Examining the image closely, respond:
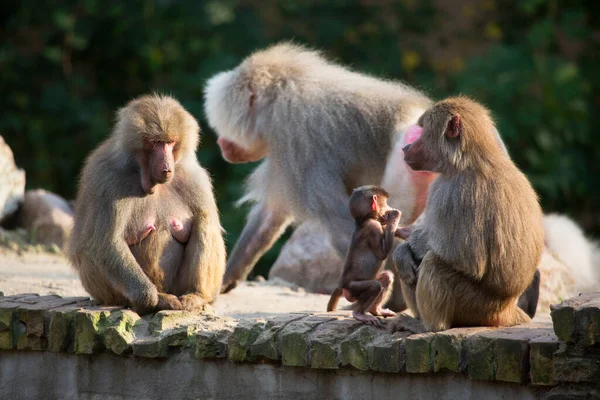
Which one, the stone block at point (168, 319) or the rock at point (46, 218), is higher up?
the rock at point (46, 218)

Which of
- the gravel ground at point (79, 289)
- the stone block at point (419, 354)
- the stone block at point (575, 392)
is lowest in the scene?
the stone block at point (575, 392)

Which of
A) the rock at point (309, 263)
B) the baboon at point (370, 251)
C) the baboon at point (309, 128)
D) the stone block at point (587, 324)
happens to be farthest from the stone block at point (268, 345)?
the rock at point (309, 263)

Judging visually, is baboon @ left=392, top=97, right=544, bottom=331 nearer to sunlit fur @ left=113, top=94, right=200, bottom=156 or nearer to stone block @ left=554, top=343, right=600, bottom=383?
A: stone block @ left=554, top=343, right=600, bottom=383

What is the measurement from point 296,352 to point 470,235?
0.91m

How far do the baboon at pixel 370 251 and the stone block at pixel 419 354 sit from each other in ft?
1.77

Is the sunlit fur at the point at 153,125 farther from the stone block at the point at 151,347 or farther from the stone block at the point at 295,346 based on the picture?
the stone block at the point at 295,346

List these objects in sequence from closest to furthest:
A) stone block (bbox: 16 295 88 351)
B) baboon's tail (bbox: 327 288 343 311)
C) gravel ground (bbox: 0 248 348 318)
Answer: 1. stone block (bbox: 16 295 88 351)
2. baboon's tail (bbox: 327 288 343 311)
3. gravel ground (bbox: 0 248 348 318)

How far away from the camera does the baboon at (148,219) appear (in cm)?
486

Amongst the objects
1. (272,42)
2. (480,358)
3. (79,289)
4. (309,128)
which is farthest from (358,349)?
(272,42)

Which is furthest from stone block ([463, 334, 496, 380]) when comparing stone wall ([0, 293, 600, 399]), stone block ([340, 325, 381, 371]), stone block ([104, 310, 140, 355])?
stone block ([104, 310, 140, 355])

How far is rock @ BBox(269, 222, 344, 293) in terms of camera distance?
24.4 feet

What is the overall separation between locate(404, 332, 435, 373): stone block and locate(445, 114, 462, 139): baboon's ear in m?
0.88

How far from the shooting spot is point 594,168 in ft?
35.3

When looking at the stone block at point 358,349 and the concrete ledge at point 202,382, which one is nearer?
the concrete ledge at point 202,382
